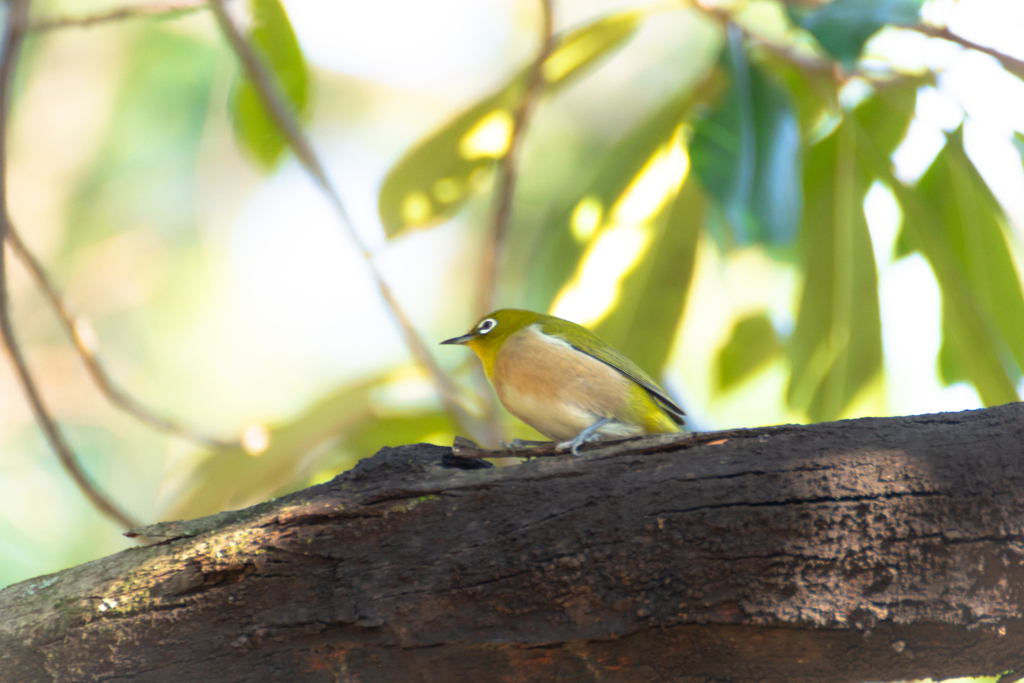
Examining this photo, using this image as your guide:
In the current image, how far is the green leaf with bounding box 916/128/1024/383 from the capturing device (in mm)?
3520

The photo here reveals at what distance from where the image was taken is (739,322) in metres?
4.50

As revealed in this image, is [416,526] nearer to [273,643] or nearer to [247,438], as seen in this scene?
[273,643]

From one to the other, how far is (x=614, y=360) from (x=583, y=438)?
38 cm

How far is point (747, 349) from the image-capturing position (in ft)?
14.7

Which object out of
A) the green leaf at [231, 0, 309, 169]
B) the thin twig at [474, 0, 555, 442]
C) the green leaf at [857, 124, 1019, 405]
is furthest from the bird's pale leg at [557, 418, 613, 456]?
the green leaf at [231, 0, 309, 169]

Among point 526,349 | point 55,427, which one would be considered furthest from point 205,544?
point 55,427

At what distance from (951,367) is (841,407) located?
0.53m

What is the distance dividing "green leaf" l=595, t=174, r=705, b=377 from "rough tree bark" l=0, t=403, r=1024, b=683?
90.8 inches

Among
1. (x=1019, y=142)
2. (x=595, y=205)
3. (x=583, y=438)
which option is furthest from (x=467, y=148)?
(x=1019, y=142)

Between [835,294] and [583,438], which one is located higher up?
[835,294]

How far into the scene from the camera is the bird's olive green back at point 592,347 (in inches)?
94.0

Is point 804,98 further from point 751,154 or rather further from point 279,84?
point 279,84

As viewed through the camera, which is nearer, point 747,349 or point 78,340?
point 78,340

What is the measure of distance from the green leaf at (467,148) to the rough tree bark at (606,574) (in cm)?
239
